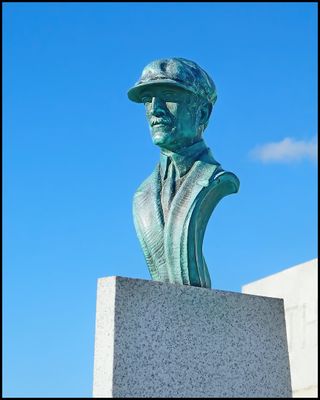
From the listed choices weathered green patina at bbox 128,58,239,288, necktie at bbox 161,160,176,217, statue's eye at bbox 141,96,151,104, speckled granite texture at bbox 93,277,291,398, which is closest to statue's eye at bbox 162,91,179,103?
weathered green patina at bbox 128,58,239,288

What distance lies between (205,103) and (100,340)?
71.2 inches

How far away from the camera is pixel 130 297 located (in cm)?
434

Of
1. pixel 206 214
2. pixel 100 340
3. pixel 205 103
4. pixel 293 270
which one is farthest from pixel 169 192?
pixel 293 270

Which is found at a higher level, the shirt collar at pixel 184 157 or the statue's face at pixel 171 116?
the statue's face at pixel 171 116

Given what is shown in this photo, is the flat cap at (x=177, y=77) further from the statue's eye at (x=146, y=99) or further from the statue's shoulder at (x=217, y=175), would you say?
the statue's shoulder at (x=217, y=175)

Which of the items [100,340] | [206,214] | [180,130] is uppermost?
[180,130]

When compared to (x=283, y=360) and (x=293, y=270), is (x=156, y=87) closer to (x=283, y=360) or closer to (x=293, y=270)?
(x=283, y=360)

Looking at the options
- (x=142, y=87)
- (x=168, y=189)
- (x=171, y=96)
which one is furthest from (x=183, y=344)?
(x=142, y=87)

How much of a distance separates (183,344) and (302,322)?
7411mm

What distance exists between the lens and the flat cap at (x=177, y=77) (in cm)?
484

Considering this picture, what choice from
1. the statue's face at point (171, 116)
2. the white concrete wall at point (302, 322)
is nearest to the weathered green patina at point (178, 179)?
the statue's face at point (171, 116)

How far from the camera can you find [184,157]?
4949 mm

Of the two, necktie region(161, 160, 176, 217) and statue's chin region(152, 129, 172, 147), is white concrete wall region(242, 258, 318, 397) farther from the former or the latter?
statue's chin region(152, 129, 172, 147)

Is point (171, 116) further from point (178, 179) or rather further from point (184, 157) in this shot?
point (178, 179)
